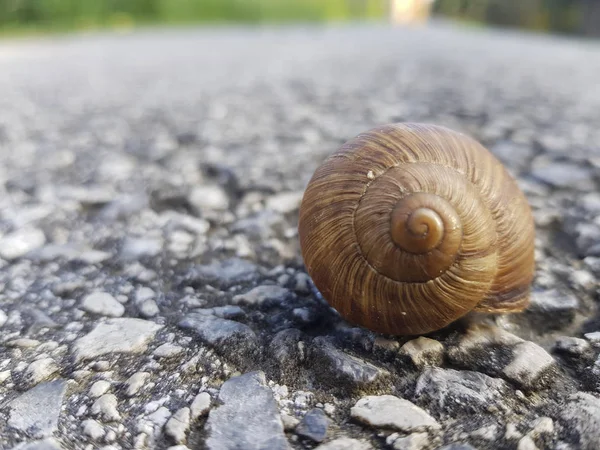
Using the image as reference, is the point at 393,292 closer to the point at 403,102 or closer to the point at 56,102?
the point at 403,102

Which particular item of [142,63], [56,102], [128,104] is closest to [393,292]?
[128,104]

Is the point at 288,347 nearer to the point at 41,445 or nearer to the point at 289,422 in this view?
the point at 289,422

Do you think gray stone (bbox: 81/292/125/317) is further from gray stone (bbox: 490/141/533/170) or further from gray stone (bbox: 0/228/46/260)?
gray stone (bbox: 490/141/533/170)

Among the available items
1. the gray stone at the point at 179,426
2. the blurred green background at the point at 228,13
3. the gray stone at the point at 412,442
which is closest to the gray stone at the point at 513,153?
the gray stone at the point at 412,442

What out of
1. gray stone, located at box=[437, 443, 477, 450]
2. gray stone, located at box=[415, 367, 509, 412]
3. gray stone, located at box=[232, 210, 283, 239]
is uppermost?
gray stone, located at box=[232, 210, 283, 239]

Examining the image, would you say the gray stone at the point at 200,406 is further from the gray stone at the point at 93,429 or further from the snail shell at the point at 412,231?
the snail shell at the point at 412,231

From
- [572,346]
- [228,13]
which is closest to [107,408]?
[572,346]

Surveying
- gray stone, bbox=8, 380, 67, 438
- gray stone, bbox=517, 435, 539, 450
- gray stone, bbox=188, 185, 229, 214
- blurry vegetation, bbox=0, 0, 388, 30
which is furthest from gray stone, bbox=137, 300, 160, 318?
blurry vegetation, bbox=0, 0, 388, 30
